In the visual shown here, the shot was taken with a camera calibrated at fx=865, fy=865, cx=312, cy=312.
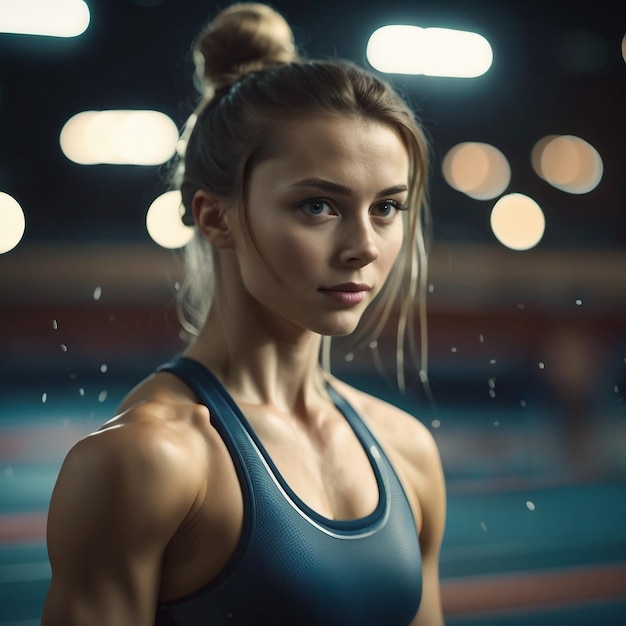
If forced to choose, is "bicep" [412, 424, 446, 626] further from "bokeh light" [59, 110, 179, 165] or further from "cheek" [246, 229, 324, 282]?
"bokeh light" [59, 110, 179, 165]

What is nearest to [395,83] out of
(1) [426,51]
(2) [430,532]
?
(1) [426,51]

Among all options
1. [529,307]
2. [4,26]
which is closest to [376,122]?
[4,26]

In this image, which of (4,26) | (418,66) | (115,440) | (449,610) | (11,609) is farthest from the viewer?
(449,610)

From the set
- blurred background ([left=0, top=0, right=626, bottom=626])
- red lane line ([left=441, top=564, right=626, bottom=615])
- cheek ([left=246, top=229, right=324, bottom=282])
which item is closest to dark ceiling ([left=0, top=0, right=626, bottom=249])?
blurred background ([left=0, top=0, right=626, bottom=626])

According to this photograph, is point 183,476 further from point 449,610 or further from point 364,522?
point 449,610

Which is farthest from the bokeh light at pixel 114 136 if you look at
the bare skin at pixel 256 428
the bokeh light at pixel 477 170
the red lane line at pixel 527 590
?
the red lane line at pixel 527 590

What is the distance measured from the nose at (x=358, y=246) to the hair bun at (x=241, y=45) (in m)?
0.17

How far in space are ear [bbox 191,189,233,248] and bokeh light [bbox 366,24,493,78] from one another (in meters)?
0.33

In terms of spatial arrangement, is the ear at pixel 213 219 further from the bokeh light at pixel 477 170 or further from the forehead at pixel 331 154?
the bokeh light at pixel 477 170

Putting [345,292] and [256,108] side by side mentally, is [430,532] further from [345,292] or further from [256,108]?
[256,108]

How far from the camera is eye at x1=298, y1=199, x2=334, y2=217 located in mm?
561

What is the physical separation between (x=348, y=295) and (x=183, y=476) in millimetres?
158

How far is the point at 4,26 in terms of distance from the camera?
2.46 ft

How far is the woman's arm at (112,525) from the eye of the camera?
0.49m
